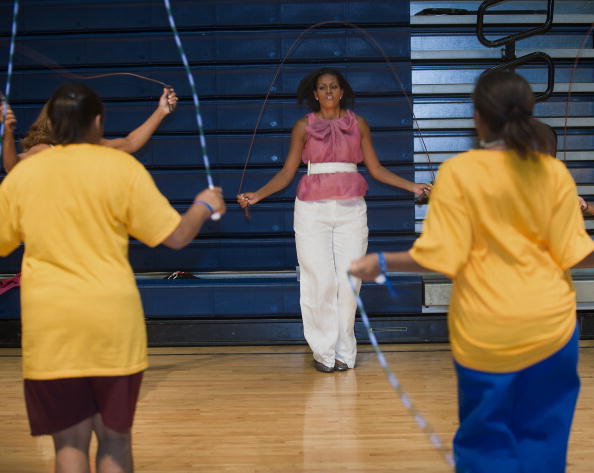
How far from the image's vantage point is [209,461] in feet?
9.61

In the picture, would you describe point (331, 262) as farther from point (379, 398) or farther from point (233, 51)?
point (233, 51)

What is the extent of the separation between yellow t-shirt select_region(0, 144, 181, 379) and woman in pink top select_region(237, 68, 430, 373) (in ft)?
7.32

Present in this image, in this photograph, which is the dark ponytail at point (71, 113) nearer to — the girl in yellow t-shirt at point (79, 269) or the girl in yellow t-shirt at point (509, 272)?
the girl in yellow t-shirt at point (79, 269)

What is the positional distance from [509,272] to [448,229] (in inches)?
7.1

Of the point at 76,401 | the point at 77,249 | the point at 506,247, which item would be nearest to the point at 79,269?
the point at 77,249

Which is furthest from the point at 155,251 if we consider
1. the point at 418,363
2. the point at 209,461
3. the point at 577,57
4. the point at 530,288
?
the point at 530,288

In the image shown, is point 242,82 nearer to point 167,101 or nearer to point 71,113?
point 167,101

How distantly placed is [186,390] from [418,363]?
4.29 feet

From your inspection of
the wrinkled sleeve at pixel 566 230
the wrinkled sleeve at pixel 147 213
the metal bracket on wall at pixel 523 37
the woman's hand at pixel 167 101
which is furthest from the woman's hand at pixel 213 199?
the metal bracket on wall at pixel 523 37

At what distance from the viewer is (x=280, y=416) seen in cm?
347

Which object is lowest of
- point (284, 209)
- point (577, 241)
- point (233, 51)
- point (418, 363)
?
point (418, 363)

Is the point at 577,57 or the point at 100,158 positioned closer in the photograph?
the point at 100,158

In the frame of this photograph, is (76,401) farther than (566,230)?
Yes

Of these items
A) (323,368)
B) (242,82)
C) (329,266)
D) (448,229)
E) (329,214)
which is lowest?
(323,368)
